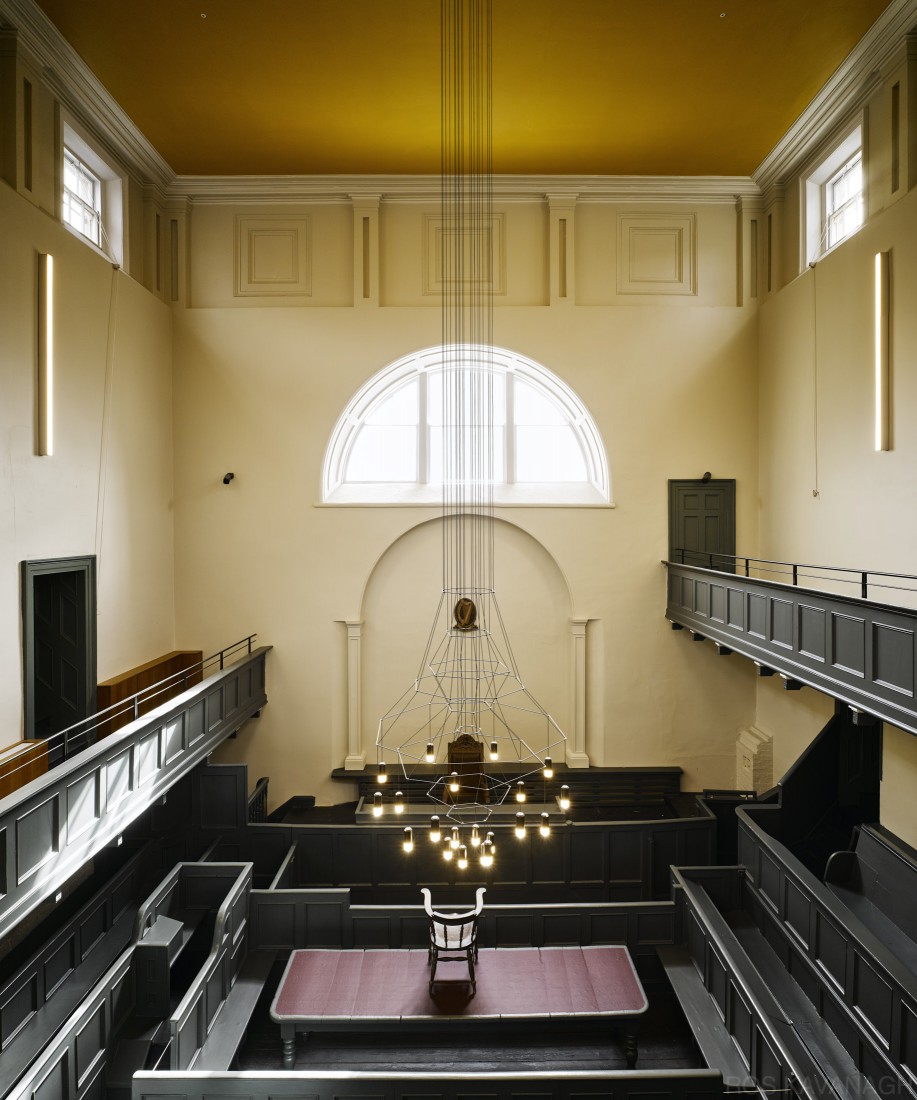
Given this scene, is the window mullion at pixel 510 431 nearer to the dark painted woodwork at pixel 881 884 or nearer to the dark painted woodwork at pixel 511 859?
the dark painted woodwork at pixel 511 859

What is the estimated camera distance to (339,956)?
332 inches

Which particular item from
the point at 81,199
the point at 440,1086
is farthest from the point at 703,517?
the point at 81,199

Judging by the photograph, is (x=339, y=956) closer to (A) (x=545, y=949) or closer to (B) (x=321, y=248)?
(A) (x=545, y=949)

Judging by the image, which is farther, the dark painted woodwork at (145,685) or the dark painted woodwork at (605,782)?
the dark painted woodwork at (605,782)

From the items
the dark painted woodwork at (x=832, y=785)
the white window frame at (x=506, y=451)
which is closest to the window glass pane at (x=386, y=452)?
the white window frame at (x=506, y=451)

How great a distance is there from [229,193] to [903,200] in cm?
914

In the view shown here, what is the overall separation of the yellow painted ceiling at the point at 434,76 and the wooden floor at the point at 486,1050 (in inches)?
412

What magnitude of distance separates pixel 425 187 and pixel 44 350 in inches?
247

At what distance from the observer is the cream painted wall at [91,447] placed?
25.2ft

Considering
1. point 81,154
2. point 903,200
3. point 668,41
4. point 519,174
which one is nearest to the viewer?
point 903,200

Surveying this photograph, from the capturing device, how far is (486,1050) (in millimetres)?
7520

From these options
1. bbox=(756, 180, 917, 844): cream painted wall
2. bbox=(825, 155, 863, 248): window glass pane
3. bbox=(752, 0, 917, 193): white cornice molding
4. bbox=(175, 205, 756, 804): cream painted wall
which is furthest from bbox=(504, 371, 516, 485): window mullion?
bbox=(825, 155, 863, 248): window glass pane

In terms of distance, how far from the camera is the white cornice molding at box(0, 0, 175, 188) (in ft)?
26.3

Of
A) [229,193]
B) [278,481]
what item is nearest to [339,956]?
[278,481]
